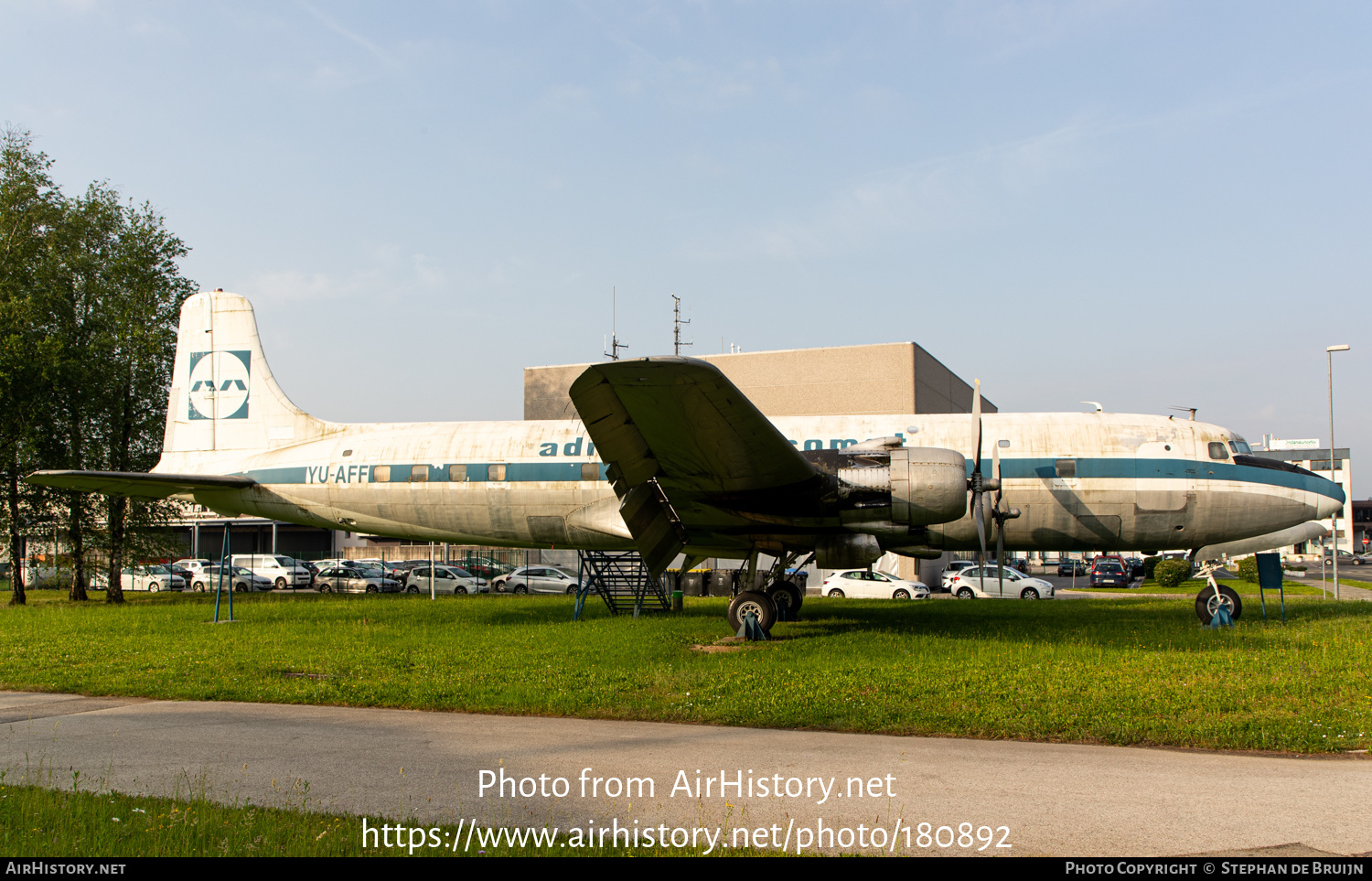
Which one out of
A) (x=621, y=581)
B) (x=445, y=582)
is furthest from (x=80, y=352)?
(x=621, y=581)

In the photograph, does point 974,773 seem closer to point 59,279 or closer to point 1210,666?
point 1210,666

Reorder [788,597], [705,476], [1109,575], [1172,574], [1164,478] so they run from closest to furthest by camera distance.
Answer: [705,476] < [1164,478] < [788,597] < [1172,574] < [1109,575]

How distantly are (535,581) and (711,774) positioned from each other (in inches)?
1214

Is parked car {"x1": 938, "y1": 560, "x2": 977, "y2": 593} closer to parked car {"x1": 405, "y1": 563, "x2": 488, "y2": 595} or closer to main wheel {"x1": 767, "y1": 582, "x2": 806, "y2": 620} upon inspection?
main wheel {"x1": 767, "y1": 582, "x2": 806, "y2": 620}

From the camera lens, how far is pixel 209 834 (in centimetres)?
505

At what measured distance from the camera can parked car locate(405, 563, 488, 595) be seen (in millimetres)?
38562

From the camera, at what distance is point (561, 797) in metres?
6.11

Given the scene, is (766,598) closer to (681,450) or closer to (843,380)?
(681,450)

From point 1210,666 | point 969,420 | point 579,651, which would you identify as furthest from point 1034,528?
point 579,651

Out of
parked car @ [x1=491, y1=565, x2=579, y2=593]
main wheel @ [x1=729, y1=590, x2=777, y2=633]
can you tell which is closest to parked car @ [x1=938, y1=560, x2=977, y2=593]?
parked car @ [x1=491, y1=565, x2=579, y2=593]

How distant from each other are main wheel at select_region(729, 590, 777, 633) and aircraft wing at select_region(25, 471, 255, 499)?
38.9ft

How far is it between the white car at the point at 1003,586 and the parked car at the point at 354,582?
25733mm
